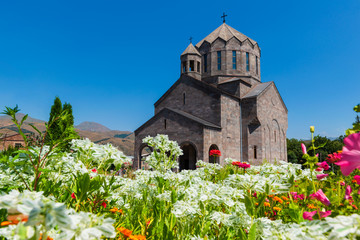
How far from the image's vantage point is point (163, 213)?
2629mm

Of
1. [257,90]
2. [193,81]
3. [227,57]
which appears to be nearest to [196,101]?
[193,81]

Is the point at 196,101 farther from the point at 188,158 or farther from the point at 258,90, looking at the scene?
the point at 258,90

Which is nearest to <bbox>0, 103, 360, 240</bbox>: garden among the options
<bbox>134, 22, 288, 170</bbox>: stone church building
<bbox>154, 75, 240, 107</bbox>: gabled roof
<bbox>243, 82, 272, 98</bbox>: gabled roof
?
<bbox>134, 22, 288, 170</bbox>: stone church building

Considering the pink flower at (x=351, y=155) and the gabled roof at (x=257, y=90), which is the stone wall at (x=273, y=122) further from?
the pink flower at (x=351, y=155)

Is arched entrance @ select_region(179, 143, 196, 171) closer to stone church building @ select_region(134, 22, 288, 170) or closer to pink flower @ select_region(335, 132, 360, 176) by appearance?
stone church building @ select_region(134, 22, 288, 170)

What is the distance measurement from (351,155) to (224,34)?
26207 mm

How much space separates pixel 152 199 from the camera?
3.19 m

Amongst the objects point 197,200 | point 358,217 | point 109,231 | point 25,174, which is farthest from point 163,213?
point 358,217

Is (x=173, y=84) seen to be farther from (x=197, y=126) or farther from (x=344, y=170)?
(x=344, y=170)

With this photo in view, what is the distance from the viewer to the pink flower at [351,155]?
3.28 ft

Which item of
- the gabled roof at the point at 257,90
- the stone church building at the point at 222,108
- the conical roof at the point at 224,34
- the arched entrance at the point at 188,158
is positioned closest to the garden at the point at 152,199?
the stone church building at the point at 222,108

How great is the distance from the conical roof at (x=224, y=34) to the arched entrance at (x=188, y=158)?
11.4 m

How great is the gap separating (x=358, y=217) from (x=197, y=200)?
5.11 ft

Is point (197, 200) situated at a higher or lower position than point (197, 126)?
lower
